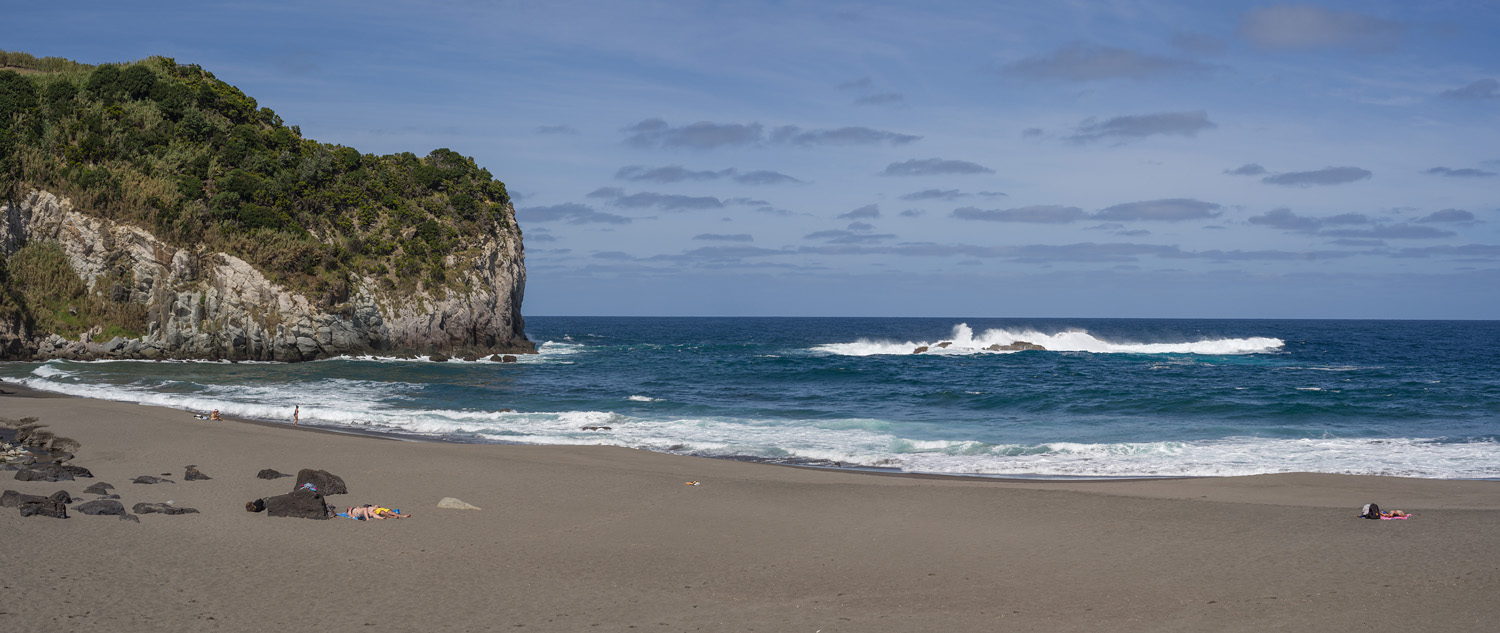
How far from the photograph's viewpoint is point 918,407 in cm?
2750

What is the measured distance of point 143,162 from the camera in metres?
46.7

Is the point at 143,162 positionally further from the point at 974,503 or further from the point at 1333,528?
the point at 1333,528

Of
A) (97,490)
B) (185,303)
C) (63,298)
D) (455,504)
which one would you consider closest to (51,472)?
(97,490)

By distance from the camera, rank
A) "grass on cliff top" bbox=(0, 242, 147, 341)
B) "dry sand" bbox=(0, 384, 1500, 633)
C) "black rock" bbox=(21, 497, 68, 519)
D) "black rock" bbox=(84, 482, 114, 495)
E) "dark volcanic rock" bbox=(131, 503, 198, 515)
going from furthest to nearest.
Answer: "grass on cliff top" bbox=(0, 242, 147, 341)
"black rock" bbox=(84, 482, 114, 495)
"dark volcanic rock" bbox=(131, 503, 198, 515)
"black rock" bbox=(21, 497, 68, 519)
"dry sand" bbox=(0, 384, 1500, 633)

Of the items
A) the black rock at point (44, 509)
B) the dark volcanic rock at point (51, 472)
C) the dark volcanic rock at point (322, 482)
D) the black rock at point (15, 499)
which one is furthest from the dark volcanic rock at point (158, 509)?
the dark volcanic rock at point (51, 472)

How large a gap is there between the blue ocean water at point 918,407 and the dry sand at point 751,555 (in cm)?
350

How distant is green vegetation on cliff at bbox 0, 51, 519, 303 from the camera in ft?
146

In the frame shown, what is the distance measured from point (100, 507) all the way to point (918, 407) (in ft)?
71.2

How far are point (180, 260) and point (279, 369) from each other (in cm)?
1044

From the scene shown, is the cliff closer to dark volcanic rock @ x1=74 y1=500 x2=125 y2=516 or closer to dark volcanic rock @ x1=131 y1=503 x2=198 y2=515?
dark volcanic rock @ x1=131 y1=503 x2=198 y2=515

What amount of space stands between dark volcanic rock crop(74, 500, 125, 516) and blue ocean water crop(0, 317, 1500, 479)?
32.5ft

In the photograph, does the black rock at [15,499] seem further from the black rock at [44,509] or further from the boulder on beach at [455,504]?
the boulder on beach at [455,504]

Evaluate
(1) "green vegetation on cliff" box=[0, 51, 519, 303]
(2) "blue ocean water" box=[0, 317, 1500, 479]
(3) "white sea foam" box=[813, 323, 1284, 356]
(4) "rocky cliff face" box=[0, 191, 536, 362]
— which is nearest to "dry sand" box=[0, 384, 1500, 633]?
(2) "blue ocean water" box=[0, 317, 1500, 479]

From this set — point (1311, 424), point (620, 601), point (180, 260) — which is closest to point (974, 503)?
point (620, 601)
